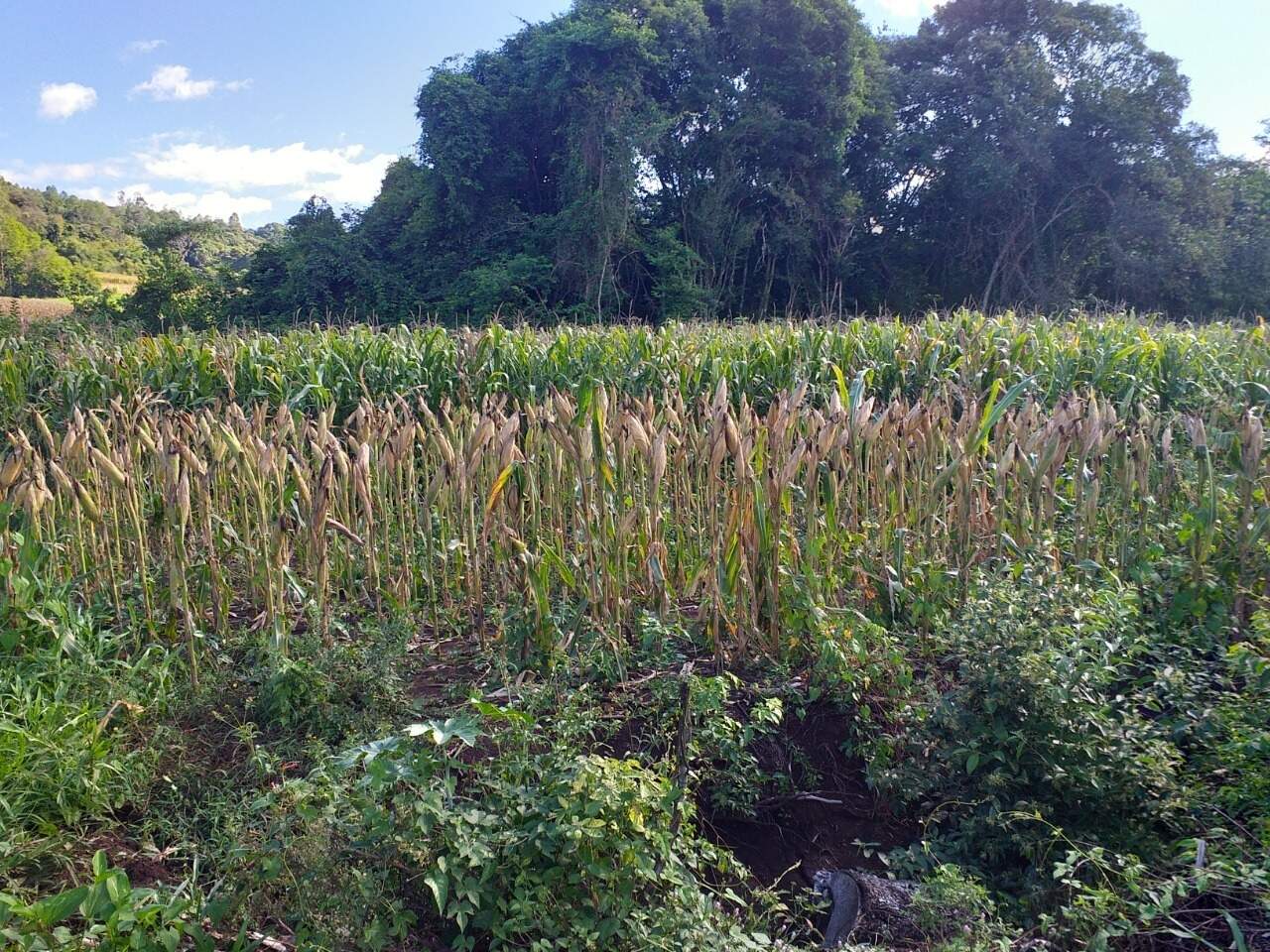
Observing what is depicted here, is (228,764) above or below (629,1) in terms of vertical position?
below

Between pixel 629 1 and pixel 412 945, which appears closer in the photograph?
pixel 412 945

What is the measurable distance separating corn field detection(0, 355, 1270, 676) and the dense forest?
613 inches

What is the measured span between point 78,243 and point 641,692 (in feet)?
118

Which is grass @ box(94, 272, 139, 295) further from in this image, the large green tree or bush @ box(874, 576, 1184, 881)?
bush @ box(874, 576, 1184, 881)

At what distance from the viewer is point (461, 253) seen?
20734 millimetres

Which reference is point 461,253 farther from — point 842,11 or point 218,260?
point 842,11

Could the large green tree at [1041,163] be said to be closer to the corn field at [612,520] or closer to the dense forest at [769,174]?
the dense forest at [769,174]

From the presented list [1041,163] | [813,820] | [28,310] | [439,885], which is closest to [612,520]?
[813,820]

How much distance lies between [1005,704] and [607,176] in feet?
60.2

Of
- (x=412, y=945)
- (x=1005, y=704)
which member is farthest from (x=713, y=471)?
(x=412, y=945)

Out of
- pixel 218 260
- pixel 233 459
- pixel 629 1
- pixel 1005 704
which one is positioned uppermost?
pixel 629 1

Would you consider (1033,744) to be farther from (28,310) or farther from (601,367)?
(28,310)

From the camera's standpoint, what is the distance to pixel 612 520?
126 inches

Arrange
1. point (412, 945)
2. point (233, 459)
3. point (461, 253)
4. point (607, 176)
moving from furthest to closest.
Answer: point (461, 253)
point (607, 176)
point (233, 459)
point (412, 945)
